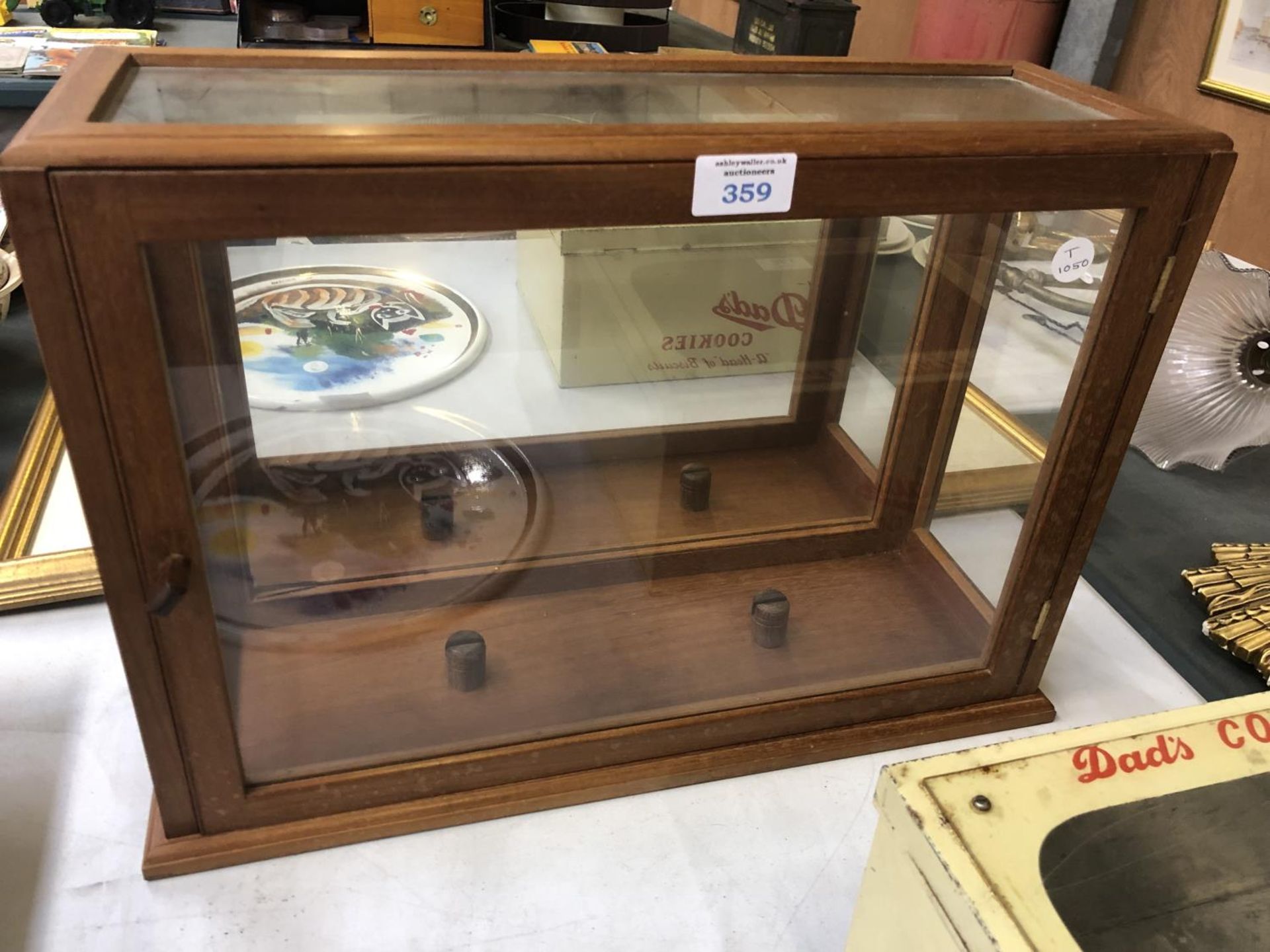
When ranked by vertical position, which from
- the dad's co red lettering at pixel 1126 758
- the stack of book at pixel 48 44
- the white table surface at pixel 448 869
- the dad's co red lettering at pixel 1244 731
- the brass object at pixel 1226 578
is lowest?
the white table surface at pixel 448 869

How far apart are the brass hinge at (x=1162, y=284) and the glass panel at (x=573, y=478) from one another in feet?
→ 0.39

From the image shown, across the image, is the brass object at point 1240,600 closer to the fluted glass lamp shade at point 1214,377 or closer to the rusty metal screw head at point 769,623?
the fluted glass lamp shade at point 1214,377

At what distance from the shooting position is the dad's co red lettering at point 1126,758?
61 centimetres

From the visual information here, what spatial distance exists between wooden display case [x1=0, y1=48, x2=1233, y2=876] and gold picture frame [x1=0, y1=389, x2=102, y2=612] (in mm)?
277

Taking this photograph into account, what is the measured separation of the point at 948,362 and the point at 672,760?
17.2 inches

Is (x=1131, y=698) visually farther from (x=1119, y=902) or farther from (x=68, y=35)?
Answer: (x=68, y=35)

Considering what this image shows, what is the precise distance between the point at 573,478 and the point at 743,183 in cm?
48

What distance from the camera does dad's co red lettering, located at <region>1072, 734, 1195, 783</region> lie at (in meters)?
0.61

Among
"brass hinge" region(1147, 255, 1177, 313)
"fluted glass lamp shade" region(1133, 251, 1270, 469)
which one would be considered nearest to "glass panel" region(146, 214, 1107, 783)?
"brass hinge" region(1147, 255, 1177, 313)

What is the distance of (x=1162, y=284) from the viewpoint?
29.2 inches

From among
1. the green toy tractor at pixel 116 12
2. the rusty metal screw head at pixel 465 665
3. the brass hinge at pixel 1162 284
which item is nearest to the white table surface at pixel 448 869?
the rusty metal screw head at pixel 465 665

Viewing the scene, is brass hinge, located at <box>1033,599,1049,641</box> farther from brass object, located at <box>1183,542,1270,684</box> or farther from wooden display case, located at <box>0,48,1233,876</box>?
brass object, located at <box>1183,542,1270,684</box>

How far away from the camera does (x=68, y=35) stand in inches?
74.7

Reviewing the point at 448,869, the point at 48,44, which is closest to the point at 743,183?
the point at 448,869
